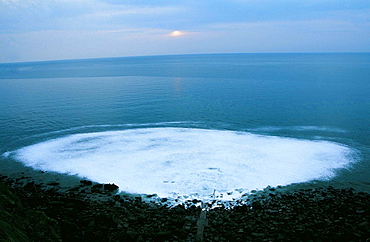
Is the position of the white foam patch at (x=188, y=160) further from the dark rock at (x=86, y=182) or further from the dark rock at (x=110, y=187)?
the dark rock at (x=86, y=182)

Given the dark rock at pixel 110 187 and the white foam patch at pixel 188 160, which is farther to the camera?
the white foam patch at pixel 188 160

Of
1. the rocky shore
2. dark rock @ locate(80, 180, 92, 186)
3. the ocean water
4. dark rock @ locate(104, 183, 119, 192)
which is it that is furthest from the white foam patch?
the rocky shore

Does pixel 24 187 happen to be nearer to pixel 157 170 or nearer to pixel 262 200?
pixel 157 170

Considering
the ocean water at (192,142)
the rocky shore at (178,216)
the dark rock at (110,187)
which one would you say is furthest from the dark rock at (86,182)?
the dark rock at (110,187)

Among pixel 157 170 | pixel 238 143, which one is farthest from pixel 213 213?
pixel 238 143

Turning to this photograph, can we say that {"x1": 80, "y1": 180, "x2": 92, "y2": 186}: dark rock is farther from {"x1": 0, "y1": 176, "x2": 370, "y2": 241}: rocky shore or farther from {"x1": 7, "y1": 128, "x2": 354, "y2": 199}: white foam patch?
{"x1": 7, "y1": 128, "x2": 354, "y2": 199}: white foam patch

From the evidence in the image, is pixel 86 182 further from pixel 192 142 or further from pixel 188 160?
pixel 192 142
